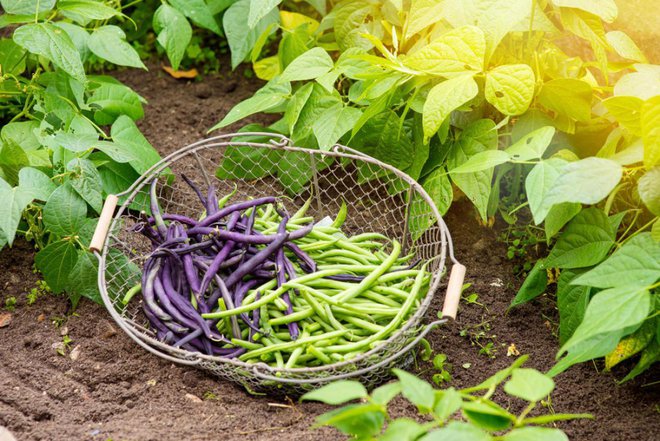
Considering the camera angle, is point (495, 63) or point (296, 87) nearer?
point (495, 63)

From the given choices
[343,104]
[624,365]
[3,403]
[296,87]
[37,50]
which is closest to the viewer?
[3,403]

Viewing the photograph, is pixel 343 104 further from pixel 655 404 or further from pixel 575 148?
pixel 655 404

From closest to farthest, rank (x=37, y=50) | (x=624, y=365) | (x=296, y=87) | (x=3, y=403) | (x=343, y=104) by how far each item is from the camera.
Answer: (x=3, y=403)
(x=624, y=365)
(x=37, y=50)
(x=343, y=104)
(x=296, y=87)

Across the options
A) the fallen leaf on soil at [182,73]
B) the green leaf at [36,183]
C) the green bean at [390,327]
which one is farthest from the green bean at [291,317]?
the fallen leaf on soil at [182,73]

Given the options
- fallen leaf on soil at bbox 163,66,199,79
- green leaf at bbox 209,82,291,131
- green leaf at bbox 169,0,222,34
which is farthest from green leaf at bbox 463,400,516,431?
fallen leaf on soil at bbox 163,66,199,79

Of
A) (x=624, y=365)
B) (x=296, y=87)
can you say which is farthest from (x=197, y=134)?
(x=624, y=365)

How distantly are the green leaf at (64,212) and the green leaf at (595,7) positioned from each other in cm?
148

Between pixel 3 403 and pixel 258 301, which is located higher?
pixel 258 301

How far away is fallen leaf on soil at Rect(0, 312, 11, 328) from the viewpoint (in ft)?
7.68

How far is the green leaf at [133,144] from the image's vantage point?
8.37 feet

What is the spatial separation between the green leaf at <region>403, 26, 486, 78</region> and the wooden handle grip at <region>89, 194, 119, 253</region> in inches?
36.5

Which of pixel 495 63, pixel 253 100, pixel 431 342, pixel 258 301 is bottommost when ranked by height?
pixel 431 342

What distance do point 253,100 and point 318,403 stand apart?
1143 millimetres

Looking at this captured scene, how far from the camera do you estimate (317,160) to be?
2695 mm
